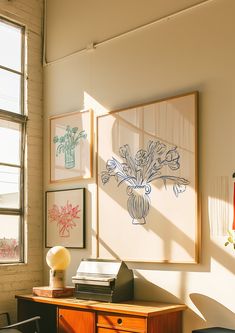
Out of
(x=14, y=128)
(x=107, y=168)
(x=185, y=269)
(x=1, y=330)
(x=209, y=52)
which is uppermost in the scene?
(x=209, y=52)

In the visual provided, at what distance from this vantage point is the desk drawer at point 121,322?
430 cm

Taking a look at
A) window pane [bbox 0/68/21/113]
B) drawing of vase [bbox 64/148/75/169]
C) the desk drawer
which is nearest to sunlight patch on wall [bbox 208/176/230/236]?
the desk drawer

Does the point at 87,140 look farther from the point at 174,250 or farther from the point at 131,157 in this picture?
the point at 174,250

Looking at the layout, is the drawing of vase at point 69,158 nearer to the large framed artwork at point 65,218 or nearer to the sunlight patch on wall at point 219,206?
the large framed artwork at point 65,218

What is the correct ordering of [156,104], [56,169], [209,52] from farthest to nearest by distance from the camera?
[56,169], [156,104], [209,52]

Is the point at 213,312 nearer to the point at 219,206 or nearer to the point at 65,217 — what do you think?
the point at 219,206

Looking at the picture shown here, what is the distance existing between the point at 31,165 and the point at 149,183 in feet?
5.28

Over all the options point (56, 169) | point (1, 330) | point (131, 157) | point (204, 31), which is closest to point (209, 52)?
point (204, 31)

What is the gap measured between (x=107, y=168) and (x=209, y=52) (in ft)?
5.04

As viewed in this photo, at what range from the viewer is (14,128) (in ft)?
19.3

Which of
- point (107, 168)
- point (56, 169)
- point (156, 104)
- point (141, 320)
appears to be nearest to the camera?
point (141, 320)

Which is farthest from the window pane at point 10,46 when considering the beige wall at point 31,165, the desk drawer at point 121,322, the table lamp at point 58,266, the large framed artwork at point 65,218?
the desk drawer at point 121,322

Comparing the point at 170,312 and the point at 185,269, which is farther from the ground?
the point at 185,269

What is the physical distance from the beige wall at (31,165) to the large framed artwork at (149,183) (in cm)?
91
